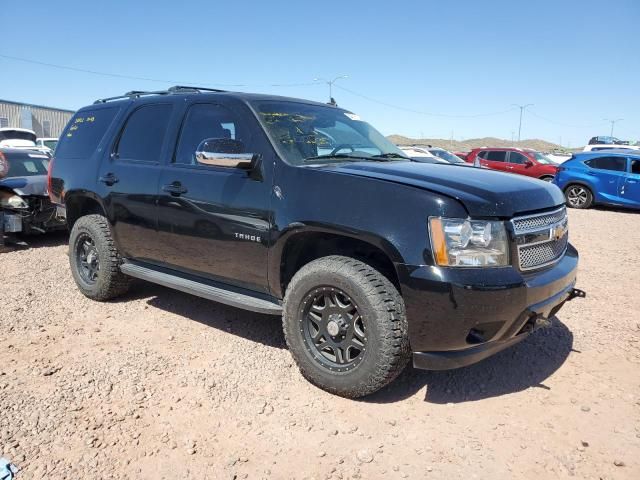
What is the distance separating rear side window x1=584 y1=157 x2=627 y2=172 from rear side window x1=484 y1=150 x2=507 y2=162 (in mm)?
4402

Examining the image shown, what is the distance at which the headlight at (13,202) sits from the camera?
724 cm

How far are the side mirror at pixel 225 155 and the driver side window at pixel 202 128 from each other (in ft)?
1.11

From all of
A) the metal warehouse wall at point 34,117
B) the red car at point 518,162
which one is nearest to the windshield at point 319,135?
the red car at point 518,162

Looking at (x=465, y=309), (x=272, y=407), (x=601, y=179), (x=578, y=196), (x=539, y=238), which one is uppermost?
(x=539, y=238)

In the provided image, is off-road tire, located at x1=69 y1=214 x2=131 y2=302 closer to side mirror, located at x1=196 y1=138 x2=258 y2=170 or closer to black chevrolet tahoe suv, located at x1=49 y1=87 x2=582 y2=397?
black chevrolet tahoe suv, located at x1=49 y1=87 x2=582 y2=397

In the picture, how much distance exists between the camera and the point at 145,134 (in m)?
4.39

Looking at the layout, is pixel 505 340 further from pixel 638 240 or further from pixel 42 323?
pixel 638 240

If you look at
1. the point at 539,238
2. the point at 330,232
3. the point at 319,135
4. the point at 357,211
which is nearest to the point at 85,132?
the point at 319,135

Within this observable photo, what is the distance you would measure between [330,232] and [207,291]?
1226 millimetres

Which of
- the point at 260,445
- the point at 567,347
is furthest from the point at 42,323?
the point at 567,347

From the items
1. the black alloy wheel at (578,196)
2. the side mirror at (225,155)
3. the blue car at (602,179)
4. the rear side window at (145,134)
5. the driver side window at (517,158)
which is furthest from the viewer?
the driver side window at (517,158)

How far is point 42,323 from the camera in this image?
4332mm

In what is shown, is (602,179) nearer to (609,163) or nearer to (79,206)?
(609,163)

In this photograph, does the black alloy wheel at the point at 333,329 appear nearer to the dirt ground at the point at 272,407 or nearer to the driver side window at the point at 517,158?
the dirt ground at the point at 272,407
